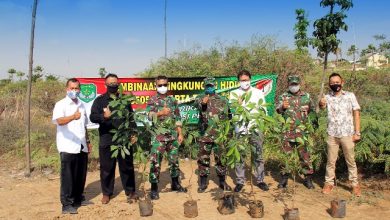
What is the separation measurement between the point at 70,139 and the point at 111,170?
0.79 m

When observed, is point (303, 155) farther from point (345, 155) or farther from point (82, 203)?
point (82, 203)

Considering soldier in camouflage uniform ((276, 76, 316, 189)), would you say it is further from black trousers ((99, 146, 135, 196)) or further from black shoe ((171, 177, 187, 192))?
black trousers ((99, 146, 135, 196))

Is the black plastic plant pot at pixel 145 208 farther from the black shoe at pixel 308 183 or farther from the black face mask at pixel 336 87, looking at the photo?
the black face mask at pixel 336 87

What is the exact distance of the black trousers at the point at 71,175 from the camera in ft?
14.8

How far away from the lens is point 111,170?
5008 millimetres

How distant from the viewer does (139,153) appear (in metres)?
4.55

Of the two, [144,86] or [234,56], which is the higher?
[234,56]

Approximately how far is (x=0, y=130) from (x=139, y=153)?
549 cm

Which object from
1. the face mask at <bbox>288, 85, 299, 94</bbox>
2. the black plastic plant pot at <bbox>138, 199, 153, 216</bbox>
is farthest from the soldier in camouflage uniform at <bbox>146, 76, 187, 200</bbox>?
the face mask at <bbox>288, 85, 299, 94</bbox>

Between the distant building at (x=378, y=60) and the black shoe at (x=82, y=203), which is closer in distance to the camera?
the black shoe at (x=82, y=203)

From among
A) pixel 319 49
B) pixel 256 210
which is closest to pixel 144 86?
pixel 319 49

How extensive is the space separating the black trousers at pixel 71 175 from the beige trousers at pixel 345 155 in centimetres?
332

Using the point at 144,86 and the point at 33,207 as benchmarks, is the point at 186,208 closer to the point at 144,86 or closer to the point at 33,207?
the point at 33,207

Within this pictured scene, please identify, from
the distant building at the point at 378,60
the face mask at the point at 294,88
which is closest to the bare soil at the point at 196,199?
the face mask at the point at 294,88
